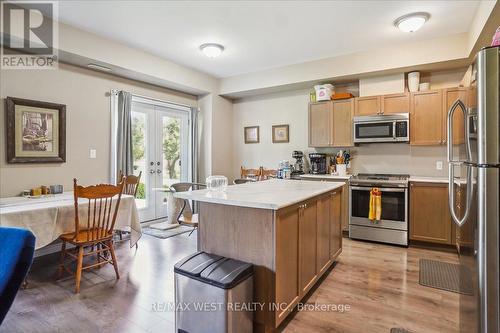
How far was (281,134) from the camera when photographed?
563cm

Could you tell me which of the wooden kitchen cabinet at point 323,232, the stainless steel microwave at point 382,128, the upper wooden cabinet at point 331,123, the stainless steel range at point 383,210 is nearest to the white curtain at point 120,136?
the upper wooden cabinet at point 331,123

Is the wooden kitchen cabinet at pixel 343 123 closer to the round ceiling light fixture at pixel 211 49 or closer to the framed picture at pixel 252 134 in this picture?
the framed picture at pixel 252 134

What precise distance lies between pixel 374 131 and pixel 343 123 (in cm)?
51

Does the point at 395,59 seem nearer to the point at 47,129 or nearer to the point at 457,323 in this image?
the point at 457,323

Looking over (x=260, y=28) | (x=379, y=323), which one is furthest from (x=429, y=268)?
(x=260, y=28)

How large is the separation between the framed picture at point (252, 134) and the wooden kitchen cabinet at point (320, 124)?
4.66 feet

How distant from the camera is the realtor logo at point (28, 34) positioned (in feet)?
9.85

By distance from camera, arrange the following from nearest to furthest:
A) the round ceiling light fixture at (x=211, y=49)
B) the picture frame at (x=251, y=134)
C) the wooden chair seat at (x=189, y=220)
Answer: the wooden chair seat at (x=189, y=220), the round ceiling light fixture at (x=211, y=49), the picture frame at (x=251, y=134)

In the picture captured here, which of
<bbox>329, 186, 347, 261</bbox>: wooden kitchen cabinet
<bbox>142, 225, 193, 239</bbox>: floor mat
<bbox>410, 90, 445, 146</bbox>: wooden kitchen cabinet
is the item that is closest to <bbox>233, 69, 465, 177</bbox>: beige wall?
<bbox>410, 90, 445, 146</bbox>: wooden kitchen cabinet

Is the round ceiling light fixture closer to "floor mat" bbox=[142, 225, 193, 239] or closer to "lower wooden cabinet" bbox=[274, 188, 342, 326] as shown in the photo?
"lower wooden cabinet" bbox=[274, 188, 342, 326]

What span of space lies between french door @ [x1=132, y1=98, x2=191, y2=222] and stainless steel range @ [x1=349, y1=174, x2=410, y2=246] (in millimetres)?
3284

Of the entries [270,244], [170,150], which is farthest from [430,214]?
[170,150]

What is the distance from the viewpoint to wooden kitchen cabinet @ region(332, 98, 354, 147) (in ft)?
14.9

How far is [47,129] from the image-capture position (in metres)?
3.61
